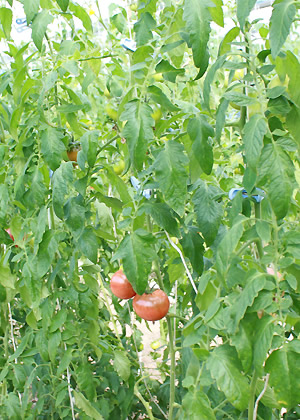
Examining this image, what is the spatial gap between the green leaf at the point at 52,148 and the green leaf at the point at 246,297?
0.62m

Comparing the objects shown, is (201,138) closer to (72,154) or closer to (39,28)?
(39,28)

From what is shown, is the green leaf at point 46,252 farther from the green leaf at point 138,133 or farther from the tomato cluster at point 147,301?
the green leaf at point 138,133

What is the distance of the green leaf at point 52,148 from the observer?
1201mm

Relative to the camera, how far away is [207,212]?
1.12 m

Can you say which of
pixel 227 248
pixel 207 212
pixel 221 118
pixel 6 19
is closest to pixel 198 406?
pixel 227 248

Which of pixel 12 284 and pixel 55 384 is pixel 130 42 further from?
pixel 55 384

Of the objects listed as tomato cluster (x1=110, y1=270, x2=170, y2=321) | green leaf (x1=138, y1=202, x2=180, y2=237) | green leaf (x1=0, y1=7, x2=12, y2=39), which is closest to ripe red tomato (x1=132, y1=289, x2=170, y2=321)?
tomato cluster (x1=110, y1=270, x2=170, y2=321)

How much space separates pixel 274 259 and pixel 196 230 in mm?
392

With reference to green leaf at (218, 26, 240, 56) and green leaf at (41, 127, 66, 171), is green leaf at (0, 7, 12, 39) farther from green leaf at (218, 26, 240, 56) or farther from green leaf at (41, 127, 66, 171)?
green leaf at (218, 26, 240, 56)

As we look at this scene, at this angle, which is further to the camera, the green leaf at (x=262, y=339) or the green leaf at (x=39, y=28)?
the green leaf at (x=39, y=28)

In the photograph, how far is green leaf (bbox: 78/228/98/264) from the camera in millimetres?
1256

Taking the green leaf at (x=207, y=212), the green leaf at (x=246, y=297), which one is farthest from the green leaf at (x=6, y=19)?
the green leaf at (x=246, y=297)

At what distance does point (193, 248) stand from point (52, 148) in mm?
440

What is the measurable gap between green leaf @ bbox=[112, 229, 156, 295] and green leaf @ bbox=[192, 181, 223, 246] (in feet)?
0.59
